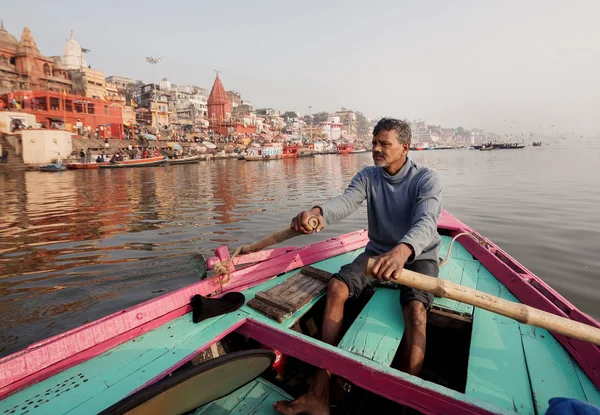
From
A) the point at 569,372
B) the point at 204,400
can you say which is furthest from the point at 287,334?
the point at 569,372

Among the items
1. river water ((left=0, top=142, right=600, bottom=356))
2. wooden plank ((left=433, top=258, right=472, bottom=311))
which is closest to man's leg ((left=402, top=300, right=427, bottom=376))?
wooden plank ((left=433, top=258, right=472, bottom=311))

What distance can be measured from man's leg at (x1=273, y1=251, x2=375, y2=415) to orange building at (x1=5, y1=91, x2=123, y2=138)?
161ft

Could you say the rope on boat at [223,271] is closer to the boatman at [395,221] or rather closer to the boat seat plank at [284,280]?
the boat seat plank at [284,280]

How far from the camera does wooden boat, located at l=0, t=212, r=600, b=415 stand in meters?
1.96

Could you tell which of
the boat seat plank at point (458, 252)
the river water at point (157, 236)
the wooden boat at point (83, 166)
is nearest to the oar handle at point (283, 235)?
the boat seat plank at point (458, 252)

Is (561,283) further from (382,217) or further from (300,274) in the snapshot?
(300,274)

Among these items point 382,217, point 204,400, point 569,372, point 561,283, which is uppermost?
point 382,217

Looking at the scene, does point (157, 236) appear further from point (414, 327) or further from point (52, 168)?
point (52, 168)

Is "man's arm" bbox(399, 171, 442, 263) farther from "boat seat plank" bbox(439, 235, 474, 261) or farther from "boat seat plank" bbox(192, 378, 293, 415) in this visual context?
"boat seat plank" bbox(439, 235, 474, 261)

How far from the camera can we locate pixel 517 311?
2.04 meters

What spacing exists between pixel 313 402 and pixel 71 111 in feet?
173

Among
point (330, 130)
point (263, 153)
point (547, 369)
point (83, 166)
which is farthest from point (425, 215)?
point (330, 130)

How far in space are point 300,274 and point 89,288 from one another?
4.33 m

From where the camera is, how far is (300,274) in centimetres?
382
